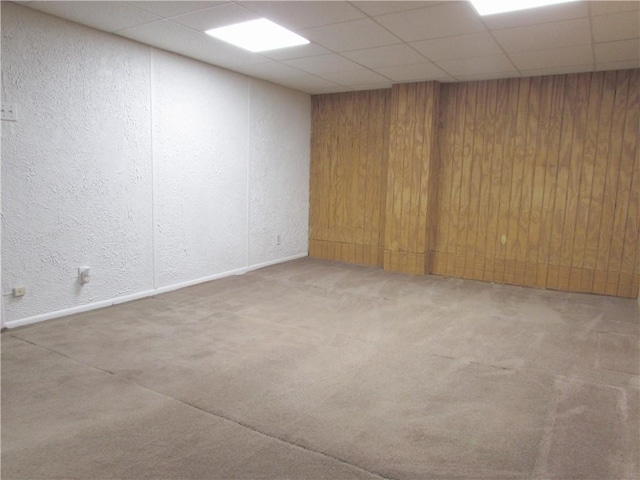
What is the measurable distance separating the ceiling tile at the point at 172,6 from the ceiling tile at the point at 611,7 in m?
2.47

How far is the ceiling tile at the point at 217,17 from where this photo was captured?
131 inches

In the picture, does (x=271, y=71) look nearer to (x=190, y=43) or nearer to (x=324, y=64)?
(x=324, y=64)

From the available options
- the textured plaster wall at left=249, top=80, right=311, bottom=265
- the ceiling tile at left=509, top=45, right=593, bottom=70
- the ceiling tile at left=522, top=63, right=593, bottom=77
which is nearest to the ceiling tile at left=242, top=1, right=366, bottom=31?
the ceiling tile at left=509, top=45, right=593, bottom=70

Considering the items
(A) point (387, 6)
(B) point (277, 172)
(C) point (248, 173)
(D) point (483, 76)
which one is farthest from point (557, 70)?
(C) point (248, 173)

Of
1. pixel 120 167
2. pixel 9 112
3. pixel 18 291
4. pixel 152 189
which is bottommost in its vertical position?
pixel 18 291

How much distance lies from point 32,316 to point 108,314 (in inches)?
20.9

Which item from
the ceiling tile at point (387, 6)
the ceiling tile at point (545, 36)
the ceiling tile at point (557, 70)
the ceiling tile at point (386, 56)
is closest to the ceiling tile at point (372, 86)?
the ceiling tile at point (386, 56)

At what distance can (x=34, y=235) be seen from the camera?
3.53 metres

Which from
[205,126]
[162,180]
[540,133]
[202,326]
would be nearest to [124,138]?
[162,180]

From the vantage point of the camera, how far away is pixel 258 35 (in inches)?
154

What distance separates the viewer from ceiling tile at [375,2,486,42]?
3219 mm

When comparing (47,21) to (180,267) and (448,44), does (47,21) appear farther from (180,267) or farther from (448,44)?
(448,44)

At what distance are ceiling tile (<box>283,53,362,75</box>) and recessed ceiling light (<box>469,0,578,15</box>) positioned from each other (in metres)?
1.54

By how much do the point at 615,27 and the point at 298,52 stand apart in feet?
8.27
